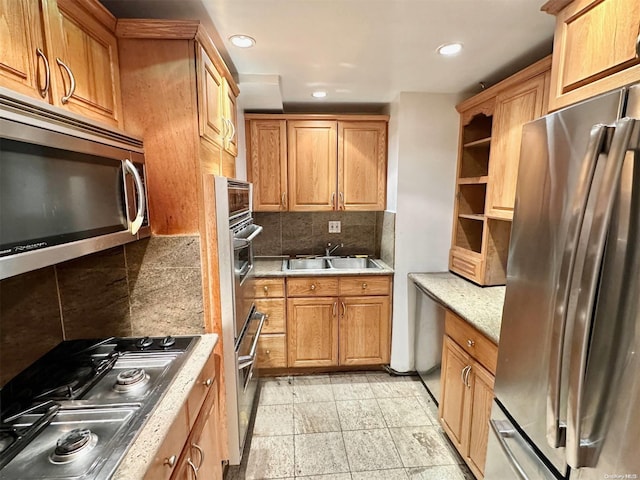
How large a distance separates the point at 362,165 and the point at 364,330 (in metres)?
1.46

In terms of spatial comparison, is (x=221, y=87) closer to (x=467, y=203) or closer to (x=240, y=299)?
(x=240, y=299)

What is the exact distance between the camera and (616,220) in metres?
0.77

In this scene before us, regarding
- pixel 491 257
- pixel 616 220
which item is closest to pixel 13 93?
pixel 616 220

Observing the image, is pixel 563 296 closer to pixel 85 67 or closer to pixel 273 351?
pixel 85 67

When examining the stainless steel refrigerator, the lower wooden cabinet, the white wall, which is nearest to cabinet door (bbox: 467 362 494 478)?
the lower wooden cabinet

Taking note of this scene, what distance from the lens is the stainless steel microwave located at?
694 mm

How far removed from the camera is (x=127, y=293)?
1437 millimetres

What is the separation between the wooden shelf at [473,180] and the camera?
2.16 m

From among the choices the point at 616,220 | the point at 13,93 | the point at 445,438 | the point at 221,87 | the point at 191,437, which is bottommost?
the point at 445,438

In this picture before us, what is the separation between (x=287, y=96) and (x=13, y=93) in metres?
2.15

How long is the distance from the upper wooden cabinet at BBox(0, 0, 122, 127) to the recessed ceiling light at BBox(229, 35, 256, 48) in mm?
554

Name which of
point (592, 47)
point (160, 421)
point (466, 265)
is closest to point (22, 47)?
point (160, 421)

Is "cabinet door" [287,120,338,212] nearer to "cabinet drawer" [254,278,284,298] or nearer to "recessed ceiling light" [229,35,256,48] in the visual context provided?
"cabinet drawer" [254,278,284,298]

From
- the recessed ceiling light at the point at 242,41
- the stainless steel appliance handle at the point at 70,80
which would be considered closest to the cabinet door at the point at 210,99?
the recessed ceiling light at the point at 242,41
